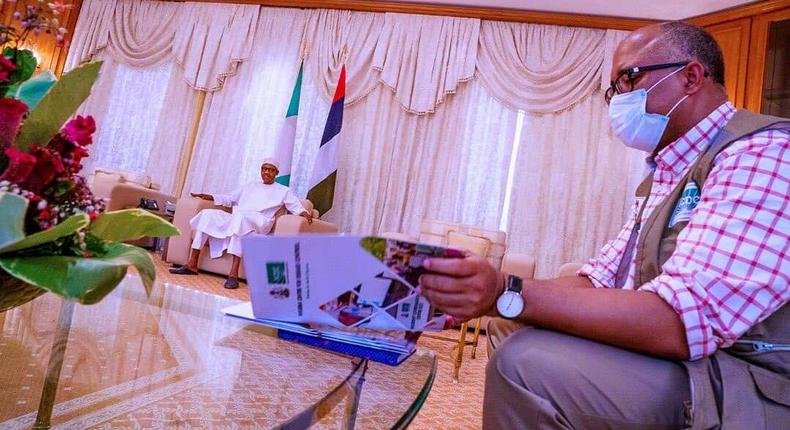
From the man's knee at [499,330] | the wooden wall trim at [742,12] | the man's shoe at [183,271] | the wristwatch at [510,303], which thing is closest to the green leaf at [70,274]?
the wristwatch at [510,303]

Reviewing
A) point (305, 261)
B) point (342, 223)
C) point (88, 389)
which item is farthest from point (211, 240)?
point (305, 261)

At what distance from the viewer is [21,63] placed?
62cm

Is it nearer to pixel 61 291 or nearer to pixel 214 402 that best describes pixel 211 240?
pixel 214 402

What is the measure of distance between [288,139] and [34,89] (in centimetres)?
422

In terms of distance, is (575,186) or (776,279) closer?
(776,279)

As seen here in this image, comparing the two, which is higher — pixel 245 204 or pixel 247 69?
pixel 247 69

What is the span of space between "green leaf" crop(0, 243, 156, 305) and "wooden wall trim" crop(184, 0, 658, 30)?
15.8 feet

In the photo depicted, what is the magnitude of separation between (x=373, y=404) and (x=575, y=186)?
411cm

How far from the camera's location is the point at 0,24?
1.89ft

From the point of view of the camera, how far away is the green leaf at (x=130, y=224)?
582mm

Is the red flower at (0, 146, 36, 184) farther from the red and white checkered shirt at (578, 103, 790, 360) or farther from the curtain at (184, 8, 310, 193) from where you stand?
the curtain at (184, 8, 310, 193)

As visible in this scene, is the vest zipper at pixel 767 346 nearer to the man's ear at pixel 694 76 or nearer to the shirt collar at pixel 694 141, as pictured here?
the shirt collar at pixel 694 141

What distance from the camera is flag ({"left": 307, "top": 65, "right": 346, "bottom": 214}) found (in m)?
4.57

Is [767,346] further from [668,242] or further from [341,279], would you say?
[341,279]
